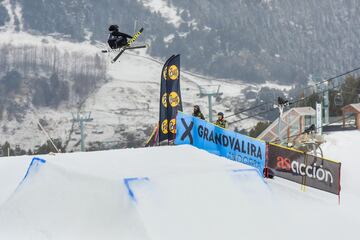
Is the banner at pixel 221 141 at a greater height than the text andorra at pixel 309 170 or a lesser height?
greater

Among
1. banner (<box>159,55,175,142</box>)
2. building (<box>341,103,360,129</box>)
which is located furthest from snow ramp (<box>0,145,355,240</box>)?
building (<box>341,103,360,129</box>)

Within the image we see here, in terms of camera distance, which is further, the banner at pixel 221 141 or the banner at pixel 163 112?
the banner at pixel 163 112

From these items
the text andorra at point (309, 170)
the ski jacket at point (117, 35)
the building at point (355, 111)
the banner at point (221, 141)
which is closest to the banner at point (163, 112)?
the banner at point (221, 141)

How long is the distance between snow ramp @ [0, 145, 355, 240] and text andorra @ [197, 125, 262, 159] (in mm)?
4062

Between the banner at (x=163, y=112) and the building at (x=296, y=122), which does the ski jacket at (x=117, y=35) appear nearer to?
the banner at (x=163, y=112)

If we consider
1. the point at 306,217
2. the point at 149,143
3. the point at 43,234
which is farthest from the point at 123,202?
the point at 149,143

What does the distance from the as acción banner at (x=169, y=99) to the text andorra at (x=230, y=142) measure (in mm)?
2322

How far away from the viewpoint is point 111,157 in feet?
45.7

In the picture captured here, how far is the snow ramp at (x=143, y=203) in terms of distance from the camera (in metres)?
11.0

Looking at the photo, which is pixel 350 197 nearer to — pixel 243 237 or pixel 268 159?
pixel 268 159

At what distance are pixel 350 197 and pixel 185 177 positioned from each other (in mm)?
9136

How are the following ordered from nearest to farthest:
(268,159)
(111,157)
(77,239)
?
(77,239), (111,157), (268,159)

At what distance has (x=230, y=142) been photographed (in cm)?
1781

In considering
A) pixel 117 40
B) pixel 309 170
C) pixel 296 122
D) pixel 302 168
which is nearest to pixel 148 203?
pixel 302 168
